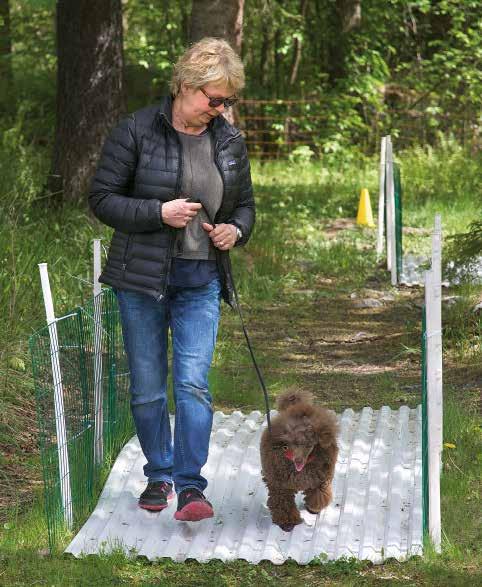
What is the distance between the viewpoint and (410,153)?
63.6 ft

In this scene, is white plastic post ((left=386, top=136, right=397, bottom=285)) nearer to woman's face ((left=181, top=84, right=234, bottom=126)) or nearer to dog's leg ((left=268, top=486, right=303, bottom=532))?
dog's leg ((left=268, top=486, right=303, bottom=532))

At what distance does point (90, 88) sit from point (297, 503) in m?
7.05

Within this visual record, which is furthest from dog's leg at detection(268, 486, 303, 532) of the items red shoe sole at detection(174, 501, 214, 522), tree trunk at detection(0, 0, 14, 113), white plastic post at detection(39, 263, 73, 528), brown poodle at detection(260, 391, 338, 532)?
tree trunk at detection(0, 0, 14, 113)

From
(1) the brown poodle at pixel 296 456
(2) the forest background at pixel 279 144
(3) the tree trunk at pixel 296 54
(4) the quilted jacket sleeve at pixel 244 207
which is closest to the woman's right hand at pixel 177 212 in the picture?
(4) the quilted jacket sleeve at pixel 244 207

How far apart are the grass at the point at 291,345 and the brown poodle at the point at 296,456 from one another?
354mm

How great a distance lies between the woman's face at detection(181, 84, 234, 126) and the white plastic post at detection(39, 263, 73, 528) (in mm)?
903

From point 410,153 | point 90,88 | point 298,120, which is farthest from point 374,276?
point 298,120

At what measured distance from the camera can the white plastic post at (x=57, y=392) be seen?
186 inches

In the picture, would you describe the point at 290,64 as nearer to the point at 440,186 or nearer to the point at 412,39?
the point at 412,39

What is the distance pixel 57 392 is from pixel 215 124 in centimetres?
137

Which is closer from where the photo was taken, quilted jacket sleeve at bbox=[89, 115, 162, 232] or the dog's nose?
quilted jacket sleeve at bbox=[89, 115, 162, 232]

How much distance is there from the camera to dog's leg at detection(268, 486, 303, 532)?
492cm

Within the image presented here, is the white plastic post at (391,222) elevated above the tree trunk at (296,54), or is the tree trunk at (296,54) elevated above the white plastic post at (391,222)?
the tree trunk at (296,54)

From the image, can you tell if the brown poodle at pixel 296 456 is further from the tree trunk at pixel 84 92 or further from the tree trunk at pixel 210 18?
the tree trunk at pixel 210 18
